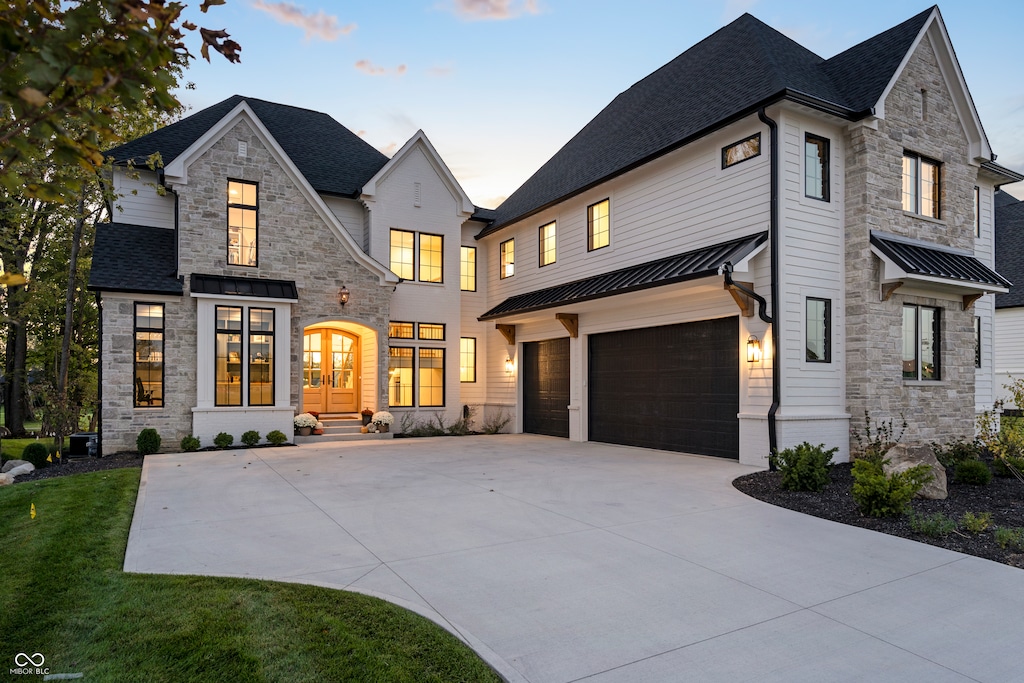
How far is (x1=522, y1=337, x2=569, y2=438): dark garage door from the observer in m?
16.4

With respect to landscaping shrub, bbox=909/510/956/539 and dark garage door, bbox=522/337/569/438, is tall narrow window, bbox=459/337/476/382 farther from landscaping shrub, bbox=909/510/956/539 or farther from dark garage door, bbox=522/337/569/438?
landscaping shrub, bbox=909/510/956/539

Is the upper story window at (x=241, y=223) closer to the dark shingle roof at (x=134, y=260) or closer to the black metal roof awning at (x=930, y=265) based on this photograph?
the dark shingle roof at (x=134, y=260)

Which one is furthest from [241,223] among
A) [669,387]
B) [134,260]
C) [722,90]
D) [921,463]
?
[921,463]

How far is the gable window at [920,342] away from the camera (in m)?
11.7

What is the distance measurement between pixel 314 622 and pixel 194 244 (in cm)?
1227

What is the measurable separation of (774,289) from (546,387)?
7.80 meters

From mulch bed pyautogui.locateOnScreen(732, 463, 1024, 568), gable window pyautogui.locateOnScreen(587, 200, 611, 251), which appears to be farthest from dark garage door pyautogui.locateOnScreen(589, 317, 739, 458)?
gable window pyautogui.locateOnScreen(587, 200, 611, 251)

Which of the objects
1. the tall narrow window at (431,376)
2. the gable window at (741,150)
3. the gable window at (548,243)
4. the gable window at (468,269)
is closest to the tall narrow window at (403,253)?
the gable window at (468,269)

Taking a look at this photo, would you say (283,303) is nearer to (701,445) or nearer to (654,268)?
(654,268)

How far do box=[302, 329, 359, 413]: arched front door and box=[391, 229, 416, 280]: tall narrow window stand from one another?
2.32 meters

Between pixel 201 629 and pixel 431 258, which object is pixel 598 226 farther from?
pixel 201 629

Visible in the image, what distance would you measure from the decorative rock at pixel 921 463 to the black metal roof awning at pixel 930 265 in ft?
11.3

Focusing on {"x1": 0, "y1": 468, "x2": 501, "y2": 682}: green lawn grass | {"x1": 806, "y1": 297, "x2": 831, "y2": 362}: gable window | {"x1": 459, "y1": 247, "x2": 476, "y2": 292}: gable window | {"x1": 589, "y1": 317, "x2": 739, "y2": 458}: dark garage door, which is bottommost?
{"x1": 0, "y1": 468, "x2": 501, "y2": 682}: green lawn grass

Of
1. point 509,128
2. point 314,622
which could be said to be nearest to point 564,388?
point 509,128
